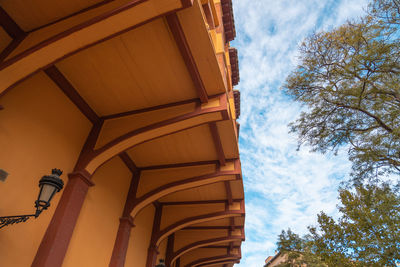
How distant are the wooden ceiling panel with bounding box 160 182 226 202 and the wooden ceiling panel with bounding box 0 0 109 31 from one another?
6662 millimetres

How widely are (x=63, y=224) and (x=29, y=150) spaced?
1423 mm

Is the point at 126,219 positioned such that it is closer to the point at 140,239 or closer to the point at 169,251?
the point at 140,239

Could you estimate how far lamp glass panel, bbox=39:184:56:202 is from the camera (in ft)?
10.8

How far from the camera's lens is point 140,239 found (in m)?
7.95

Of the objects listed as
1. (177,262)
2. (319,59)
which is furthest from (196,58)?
(177,262)

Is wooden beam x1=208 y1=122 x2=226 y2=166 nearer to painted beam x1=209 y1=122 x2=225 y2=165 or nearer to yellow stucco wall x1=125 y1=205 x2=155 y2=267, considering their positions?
painted beam x1=209 y1=122 x2=225 y2=165

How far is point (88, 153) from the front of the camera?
5.41m

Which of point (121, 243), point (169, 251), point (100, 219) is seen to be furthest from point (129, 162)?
point (169, 251)

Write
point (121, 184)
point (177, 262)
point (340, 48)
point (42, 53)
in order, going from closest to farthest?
point (42, 53)
point (121, 184)
point (340, 48)
point (177, 262)

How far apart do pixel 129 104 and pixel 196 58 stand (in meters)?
2.08

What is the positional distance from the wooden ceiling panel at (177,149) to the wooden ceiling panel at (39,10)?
12.0 feet

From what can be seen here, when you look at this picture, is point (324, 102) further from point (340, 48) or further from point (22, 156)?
point (22, 156)

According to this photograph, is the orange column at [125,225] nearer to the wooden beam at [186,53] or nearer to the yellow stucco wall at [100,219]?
the yellow stucco wall at [100,219]

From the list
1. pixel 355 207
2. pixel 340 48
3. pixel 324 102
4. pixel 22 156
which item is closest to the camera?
pixel 22 156
